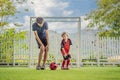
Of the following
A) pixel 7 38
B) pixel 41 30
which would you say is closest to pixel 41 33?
pixel 41 30

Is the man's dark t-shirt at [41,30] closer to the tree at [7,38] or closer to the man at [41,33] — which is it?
the man at [41,33]

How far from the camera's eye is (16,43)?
22.8 m

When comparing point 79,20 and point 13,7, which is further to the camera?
point 13,7

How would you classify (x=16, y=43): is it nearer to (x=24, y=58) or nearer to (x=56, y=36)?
(x=24, y=58)

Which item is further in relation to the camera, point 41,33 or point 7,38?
point 7,38

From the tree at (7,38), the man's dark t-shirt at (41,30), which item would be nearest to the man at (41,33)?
the man's dark t-shirt at (41,30)

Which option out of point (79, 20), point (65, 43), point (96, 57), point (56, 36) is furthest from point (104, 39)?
point (65, 43)

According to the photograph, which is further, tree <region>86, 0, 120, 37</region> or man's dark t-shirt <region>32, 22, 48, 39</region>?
tree <region>86, 0, 120, 37</region>

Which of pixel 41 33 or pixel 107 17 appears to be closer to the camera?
pixel 41 33

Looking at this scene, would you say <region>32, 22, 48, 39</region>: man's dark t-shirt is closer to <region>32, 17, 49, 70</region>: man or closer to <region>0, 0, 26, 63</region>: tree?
<region>32, 17, 49, 70</region>: man

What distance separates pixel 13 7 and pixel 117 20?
6589mm

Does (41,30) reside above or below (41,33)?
above

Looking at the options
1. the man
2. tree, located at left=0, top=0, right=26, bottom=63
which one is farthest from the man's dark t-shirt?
tree, located at left=0, top=0, right=26, bottom=63

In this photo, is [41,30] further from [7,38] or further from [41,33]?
[7,38]
